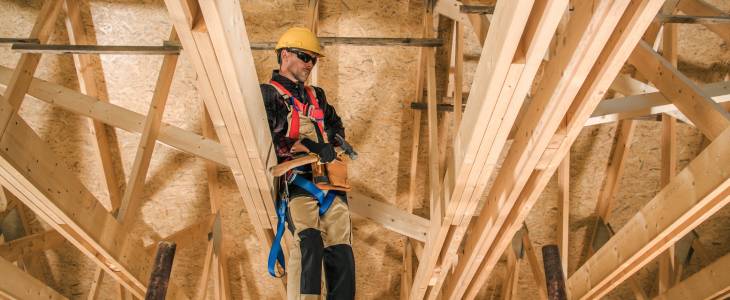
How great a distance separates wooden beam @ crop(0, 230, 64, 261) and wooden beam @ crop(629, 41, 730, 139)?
4340mm

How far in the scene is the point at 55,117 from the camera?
4645 millimetres

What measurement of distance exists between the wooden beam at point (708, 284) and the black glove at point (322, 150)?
2187 millimetres

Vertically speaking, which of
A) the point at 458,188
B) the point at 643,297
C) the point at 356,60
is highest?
the point at 356,60

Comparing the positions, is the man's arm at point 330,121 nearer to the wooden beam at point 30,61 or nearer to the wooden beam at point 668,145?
the wooden beam at point 30,61

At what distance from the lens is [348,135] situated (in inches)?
187

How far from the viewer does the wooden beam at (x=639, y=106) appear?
10.8ft

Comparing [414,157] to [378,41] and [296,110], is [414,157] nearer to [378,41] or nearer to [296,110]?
[378,41]

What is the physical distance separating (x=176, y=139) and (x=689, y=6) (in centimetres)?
359

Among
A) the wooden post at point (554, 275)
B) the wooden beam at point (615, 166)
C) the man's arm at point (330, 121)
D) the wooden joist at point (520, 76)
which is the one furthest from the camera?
the wooden beam at point (615, 166)

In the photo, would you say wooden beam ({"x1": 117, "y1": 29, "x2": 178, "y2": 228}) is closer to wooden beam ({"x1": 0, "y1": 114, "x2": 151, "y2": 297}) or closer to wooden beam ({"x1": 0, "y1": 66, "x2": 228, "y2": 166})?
wooden beam ({"x1": 0, "y1": 66, "x2": 228, "y2": 166})

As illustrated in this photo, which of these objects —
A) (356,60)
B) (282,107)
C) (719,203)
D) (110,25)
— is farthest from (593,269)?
(110,25)

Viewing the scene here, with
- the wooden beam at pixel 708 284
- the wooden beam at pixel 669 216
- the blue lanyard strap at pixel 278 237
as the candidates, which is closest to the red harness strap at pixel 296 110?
the blue lanyard strap at pixel 278 237

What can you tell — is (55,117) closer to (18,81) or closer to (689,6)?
(18,81)

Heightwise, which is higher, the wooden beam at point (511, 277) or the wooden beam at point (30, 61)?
the wooden beam at point (30, 61)
